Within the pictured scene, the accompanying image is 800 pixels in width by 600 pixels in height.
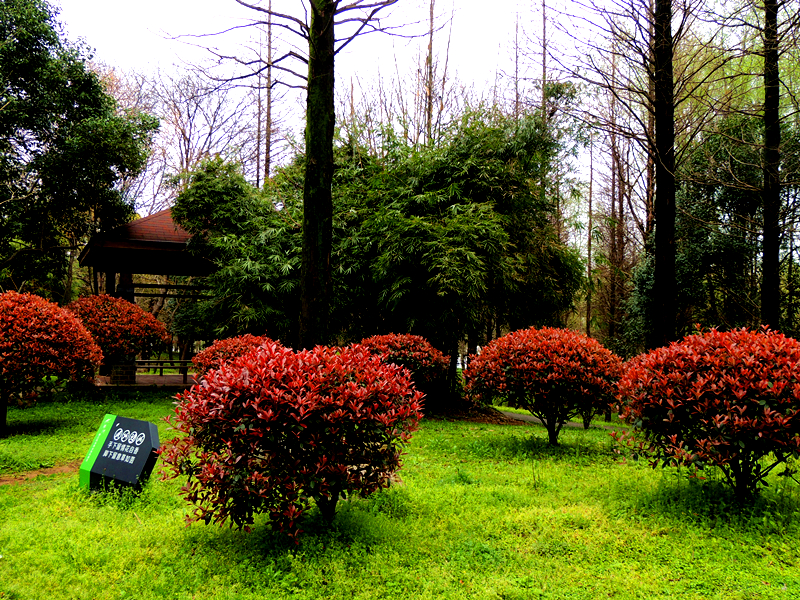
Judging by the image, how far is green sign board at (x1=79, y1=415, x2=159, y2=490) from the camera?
4992 millimetres

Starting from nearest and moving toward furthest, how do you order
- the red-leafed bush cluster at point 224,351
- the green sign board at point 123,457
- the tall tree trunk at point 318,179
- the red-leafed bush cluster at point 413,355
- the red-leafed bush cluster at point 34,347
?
the green sign board at point 123,457 < the tall tree trunk at point 318,179 < the red-leafed bush cluster at point 34,347 < the red-leafed bush cluster at point 224,351 < the red-leafed bush cluster at point 413,355

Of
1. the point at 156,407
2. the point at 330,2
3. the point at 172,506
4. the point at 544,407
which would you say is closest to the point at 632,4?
the point at 330,2

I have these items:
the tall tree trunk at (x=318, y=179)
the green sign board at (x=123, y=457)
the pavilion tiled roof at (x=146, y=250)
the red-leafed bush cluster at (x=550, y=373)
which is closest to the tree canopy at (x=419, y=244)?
the pavilion tiled roof at (x=146, y=250)

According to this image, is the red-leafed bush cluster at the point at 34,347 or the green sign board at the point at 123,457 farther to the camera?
the red-leafed bush cluster at the point at 34,347

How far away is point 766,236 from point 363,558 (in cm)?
940

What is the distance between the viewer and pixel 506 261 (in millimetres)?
11344

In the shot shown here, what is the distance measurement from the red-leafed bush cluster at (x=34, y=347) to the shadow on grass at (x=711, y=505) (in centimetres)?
763

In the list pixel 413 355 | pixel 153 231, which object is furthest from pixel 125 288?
pixel 413 355

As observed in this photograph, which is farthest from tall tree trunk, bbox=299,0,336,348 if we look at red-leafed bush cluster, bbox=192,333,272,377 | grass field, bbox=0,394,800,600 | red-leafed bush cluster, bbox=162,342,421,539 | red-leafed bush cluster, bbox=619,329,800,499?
red-leafed bush cluster, bbox=619,329,800,499

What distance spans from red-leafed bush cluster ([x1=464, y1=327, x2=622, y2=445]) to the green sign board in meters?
4.07

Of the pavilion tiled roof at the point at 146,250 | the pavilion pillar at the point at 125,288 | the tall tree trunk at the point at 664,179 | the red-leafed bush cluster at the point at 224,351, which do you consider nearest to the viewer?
the tall tree trunk at the point at 664,179

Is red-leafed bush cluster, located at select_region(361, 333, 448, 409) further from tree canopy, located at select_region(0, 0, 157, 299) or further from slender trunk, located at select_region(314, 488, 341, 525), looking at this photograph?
tree canopy, located at select_region(0, 0, 157, 299)

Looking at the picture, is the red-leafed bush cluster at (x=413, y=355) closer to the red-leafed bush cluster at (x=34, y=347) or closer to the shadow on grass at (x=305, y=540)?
the red-leafed bush cluster at (x=34, y=347)

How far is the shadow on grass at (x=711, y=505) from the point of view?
4250mm
